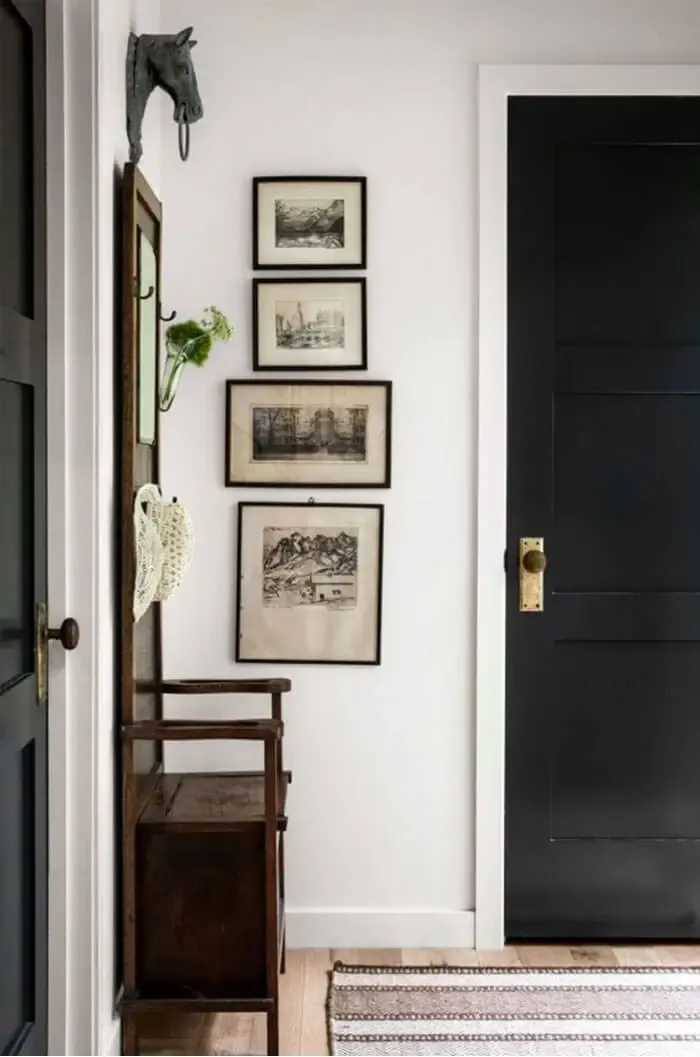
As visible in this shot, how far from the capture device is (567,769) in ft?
9.11

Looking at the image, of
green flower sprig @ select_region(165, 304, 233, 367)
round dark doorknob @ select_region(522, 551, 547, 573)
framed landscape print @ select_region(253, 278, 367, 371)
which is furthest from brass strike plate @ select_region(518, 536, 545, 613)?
green flower sprig @ select_region(165, 304, 233, 367)

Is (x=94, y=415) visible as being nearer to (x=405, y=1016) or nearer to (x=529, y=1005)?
(x=405, y=1016)

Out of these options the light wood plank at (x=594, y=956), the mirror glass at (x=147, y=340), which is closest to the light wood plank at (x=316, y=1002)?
the light wood plank at (x=594, y=956)

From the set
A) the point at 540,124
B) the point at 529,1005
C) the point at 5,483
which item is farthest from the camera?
the point at 540,124

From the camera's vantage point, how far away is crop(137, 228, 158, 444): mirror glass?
231 cm

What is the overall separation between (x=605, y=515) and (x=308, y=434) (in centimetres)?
81

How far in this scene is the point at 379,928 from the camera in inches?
108

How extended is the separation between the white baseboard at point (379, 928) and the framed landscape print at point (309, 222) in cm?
170

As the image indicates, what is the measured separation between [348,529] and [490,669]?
0.52 meters

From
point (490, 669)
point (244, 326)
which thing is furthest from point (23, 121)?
point (490, 669)

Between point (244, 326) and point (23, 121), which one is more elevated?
point (23, 121)

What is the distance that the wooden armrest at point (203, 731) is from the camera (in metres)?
2.11

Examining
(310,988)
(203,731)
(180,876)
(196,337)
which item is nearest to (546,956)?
(310,988)

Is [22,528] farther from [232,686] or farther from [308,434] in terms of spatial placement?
[308,434]
